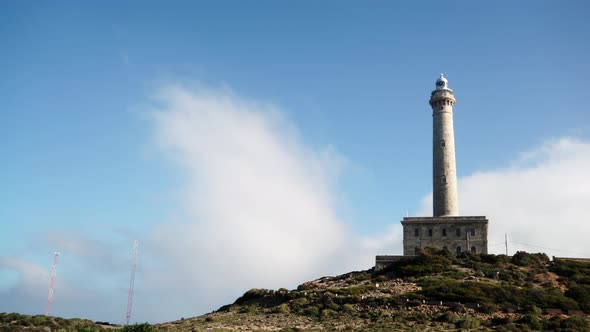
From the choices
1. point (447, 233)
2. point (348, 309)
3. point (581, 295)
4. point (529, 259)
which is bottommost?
point (348, 309)

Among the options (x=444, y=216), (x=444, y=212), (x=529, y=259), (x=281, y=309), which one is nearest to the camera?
(x=281, y=309)

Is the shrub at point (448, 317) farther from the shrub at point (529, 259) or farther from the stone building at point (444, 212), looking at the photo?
the stone building at point (444, 212)

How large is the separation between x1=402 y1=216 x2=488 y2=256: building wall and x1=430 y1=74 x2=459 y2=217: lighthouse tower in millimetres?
2797

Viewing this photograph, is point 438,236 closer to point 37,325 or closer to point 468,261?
point 468,261

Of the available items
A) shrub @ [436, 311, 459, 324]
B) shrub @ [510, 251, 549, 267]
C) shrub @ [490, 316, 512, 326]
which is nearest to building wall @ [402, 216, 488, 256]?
shrub @ [510, 251, 549, 267]

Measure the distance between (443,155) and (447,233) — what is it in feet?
34.3

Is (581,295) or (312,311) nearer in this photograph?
(312,311)

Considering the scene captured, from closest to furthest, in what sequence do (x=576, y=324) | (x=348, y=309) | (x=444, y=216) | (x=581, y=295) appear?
(x=576, y=324) < (x=348, y=309) < (x=581, y=295) < (x=444, y=216)

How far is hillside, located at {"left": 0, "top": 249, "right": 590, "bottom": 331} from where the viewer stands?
38562mm

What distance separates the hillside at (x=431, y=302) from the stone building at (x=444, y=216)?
8.29m

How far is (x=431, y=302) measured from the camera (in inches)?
1730

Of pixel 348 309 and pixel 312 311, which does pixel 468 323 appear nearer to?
pixel 348 309

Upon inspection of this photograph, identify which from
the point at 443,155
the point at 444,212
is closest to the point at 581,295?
the point at 444,212

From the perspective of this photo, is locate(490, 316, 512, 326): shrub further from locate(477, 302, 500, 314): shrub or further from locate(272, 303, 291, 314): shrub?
locate(272, 303, 291, 314): shrub
